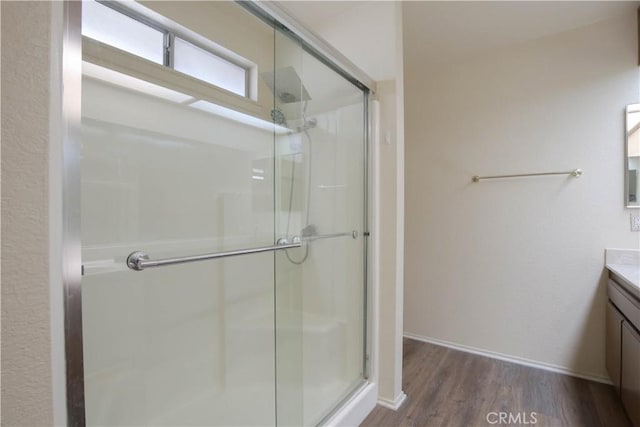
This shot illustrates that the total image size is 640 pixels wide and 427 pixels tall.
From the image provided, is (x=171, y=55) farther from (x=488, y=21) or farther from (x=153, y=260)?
(x=488, y=21)

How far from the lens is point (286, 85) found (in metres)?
1.75

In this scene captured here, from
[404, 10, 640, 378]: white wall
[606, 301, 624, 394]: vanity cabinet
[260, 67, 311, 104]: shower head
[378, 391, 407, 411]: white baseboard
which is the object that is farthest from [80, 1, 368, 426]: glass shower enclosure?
[606, 301, 624, 394]: vanity cabinet

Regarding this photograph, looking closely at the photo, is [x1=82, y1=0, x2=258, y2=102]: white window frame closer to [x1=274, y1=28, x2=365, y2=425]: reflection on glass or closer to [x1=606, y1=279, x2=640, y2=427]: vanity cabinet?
[x1=274, y1=28, x2=365, y2=425]: reflection on glass

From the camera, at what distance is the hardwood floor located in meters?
1.81

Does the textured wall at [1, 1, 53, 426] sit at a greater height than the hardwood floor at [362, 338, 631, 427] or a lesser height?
greater

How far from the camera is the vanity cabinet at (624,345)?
1559 mm

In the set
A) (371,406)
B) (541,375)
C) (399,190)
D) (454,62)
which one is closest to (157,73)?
(399,190)

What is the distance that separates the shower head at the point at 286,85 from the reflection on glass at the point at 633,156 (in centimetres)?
213

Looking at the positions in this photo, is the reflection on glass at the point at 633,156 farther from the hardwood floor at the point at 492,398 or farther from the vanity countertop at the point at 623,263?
the hardwood floor at the point at 492,398

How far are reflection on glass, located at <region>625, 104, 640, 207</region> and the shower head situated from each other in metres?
2.13

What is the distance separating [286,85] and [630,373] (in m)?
2.35

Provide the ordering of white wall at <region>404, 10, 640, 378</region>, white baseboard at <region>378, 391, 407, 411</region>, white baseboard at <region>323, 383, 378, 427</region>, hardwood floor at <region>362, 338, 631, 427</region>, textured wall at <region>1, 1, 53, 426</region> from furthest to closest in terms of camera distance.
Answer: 1. white wall at <region>404, 10, 640, 378</region>
2. white baseboard at <region>378, 391, 407, 411</region>
3. hardwood floor at <region>362, 338, 631, 427</region>
4. white baseboard at <region>323, 383, 378, 427</region>
5. textured wall at <region>1, 1, 53, 426</region>

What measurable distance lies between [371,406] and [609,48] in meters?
2.82

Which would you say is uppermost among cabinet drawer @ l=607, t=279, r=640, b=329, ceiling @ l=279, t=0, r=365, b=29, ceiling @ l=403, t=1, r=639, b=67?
ceiling @ l=279, t=0, r=365, b=29
